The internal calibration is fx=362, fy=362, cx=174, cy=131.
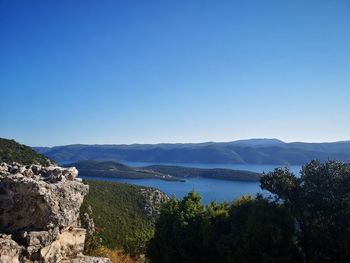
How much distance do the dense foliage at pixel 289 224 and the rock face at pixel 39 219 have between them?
383 inches

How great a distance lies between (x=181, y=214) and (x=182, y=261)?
2.93 m

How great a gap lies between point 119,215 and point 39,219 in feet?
162

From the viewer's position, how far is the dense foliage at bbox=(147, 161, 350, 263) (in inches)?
645

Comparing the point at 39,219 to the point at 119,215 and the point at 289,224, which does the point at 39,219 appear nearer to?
the point at 289,224

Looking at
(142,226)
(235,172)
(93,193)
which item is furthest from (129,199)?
(235,172)

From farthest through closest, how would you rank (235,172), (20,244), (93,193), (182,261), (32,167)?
(235,172)
(93,193)
(182,261)
(32,167)
(20,244)

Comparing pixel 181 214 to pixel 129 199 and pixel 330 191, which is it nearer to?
pixel 330 191

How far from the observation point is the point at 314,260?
16.6 meters

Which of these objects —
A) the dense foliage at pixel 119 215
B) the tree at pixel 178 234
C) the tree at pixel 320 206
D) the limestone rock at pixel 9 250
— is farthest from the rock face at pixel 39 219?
the dense foliage at pixel 119 215

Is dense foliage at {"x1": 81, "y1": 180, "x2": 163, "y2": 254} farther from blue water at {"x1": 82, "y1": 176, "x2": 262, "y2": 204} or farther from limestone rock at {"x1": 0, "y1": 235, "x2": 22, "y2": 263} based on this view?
blue water at {"x1": 82, "y1": 176, "x2": 262, "y2": 204}

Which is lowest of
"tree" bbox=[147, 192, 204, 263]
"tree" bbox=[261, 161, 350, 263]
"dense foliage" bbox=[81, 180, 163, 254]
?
"dense foliage" bbox=[81, 180, 163, 254]

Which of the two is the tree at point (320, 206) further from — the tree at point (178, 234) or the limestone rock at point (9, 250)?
the limestone rock at point (9, 250)

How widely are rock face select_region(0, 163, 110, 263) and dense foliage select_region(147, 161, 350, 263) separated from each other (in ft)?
31.9

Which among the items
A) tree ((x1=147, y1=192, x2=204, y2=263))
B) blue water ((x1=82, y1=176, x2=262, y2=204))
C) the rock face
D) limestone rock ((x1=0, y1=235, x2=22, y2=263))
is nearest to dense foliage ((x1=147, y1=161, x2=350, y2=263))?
tree ((x1=147, y1=192, x2=204, y2=263))
